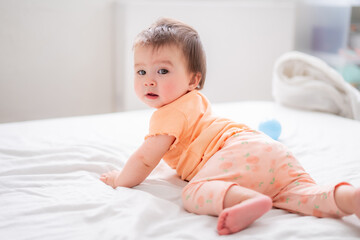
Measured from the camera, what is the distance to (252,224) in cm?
80

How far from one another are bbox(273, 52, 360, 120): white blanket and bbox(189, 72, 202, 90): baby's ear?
0.90 metres

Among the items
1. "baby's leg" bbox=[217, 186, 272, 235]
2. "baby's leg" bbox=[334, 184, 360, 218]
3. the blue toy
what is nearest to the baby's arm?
"baby's leg" bbox=[217, 186, 272, 235]

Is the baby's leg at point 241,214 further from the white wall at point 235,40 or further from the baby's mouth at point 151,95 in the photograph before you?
the white wall at point 235,40

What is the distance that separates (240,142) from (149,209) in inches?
10.4

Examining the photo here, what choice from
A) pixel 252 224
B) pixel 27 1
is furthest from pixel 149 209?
pixel 27 1

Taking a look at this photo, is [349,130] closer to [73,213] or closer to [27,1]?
[73,213]

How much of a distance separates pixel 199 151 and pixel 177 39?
0.28 meters

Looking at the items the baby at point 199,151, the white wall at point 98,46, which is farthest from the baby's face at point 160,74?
the white wall at point 98,46

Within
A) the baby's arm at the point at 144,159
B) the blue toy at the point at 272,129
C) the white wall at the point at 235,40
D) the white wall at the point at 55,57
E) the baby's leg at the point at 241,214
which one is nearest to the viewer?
the baby's leg at the point at 241,214

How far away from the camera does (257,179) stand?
2.88 ft

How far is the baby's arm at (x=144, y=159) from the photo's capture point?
971 mm

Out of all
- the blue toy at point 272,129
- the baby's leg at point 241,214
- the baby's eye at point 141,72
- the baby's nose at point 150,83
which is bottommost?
the blue toy at point 272,129

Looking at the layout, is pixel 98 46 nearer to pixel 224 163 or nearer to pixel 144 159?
pixel 144 159

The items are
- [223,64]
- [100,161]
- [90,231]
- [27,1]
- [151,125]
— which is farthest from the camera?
[223,64]
